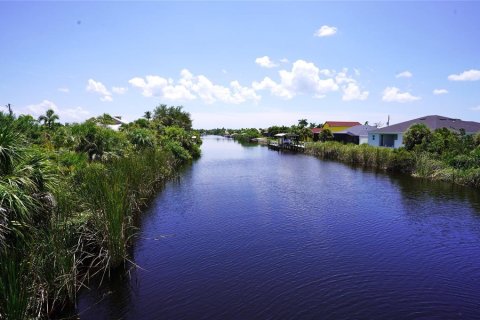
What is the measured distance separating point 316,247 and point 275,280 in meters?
2.92

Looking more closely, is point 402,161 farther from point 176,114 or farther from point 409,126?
point 176,114

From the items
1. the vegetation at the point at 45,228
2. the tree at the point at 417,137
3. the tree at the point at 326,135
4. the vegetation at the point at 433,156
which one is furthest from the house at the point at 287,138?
the vegetation at the point at 45,228

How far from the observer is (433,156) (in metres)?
27.4

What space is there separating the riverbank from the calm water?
3672 mm

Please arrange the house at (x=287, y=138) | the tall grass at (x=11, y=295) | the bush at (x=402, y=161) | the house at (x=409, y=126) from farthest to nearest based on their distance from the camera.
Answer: the house at (x=287, y=138)
the house at (x=409, y=126)
the bush at (x=402, y=161)
the tall grass at (x=11, y=295)

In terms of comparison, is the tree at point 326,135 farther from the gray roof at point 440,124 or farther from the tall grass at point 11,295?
the tall grass at point 11,295

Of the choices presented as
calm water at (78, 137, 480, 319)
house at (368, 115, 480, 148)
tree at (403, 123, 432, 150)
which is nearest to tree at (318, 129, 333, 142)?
house at (368, 115, 480, 148)

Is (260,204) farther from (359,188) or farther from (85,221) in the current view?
(85,221)

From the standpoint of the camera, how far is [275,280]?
9148 mm

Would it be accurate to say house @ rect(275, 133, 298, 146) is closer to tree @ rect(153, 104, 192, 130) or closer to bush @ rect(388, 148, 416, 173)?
tree @ rect(153, 104, 192, 130)

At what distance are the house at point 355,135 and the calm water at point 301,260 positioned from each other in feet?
104

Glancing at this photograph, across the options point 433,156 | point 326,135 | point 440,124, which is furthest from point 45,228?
point 326,135

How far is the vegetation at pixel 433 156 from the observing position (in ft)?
76.3

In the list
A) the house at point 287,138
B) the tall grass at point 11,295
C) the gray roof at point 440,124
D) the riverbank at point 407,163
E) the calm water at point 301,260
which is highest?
the gray roof at point 440,124
